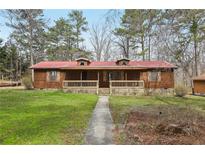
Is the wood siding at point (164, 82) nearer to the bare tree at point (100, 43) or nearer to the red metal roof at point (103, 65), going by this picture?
the red metal roof at point (103, 65)

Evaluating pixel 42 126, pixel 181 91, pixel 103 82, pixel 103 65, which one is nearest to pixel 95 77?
pixel 103 82

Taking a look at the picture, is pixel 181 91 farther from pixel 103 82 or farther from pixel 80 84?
pixel 80 84

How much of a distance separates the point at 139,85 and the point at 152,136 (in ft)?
53.9

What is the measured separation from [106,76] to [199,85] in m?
7.91

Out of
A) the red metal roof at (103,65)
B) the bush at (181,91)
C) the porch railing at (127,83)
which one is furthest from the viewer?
the red metal roof at (103,65)

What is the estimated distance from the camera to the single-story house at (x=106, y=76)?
24031 mm

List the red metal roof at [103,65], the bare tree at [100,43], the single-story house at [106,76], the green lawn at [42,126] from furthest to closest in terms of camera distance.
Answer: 1. the bare tree at [100,43]
2. the red metal roof at [103,65]
3. the single-story house at [106,76]
4. the green lawn at [42,126]

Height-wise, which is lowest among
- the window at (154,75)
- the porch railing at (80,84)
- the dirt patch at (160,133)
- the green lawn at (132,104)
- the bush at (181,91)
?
the dirt patch at (160,133)

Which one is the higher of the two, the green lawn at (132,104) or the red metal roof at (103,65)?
the red metal roof at (103,65)

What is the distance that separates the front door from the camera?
25.8m

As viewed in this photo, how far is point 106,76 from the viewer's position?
84.8 ft

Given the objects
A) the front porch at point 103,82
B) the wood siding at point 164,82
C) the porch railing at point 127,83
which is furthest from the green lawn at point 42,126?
the wood siding at point 164,82

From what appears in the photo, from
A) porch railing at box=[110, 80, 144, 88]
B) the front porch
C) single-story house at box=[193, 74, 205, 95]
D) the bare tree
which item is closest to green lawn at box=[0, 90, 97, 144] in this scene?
the front porch

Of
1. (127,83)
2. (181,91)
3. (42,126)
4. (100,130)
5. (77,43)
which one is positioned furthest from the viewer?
(77,43)
